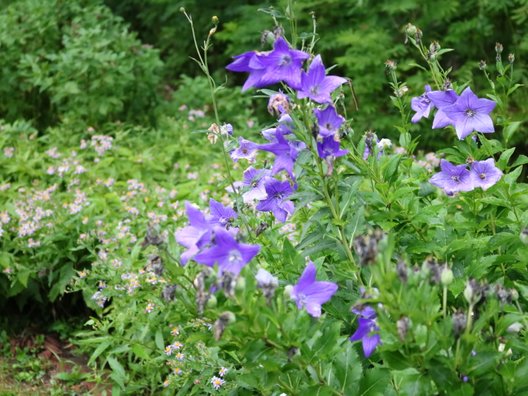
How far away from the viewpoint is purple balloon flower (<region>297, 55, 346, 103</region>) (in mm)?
1687

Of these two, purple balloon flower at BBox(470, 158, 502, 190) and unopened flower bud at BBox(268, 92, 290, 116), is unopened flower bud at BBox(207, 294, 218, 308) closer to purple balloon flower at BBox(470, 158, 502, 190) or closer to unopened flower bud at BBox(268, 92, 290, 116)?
unopened flower bud at BBox(268, 92, 290, 116)

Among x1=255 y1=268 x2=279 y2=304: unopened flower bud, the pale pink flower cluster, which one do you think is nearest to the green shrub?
the pale pink flower cluster

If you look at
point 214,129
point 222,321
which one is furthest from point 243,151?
point 222,321

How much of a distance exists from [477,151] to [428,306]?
2.98 feet

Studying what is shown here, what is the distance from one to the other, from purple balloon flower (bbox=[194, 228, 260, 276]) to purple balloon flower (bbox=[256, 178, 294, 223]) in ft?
1.73

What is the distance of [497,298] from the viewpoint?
60.4 inches

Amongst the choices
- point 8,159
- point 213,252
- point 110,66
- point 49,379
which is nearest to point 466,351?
point 213,252

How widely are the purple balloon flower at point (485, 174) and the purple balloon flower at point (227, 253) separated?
832 millimetres

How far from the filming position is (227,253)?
1.55 meters

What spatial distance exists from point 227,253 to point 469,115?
0.89 m

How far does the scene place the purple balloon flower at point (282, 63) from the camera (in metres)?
1.64

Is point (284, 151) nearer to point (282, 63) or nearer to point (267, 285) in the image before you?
point (282, 63)

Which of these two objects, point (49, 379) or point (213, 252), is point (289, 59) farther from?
point (49, 379)

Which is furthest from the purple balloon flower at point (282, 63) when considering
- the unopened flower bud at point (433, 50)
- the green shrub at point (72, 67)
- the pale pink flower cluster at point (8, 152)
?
the green shrub at point (72, 67)
